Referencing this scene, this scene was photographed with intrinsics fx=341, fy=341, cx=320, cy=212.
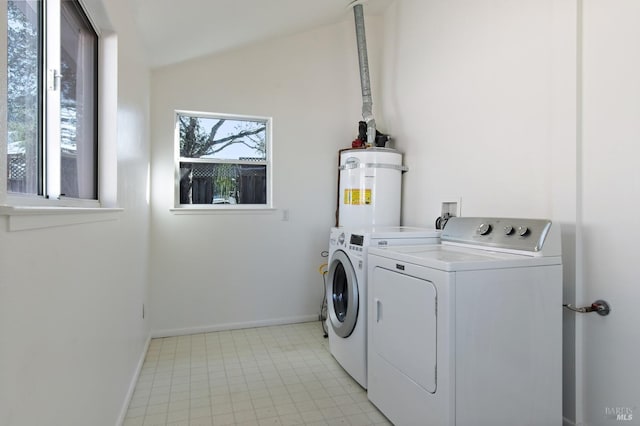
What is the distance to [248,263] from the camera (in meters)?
3.35

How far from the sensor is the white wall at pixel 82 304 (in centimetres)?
77

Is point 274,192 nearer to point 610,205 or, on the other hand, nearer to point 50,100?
point 50,100

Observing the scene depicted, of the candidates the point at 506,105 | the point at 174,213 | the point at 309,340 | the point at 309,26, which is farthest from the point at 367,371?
the point at 309,26

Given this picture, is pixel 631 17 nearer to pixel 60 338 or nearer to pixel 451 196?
pixel 451 196

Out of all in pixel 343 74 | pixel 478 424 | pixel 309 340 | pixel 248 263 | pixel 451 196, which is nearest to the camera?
pixel 478 424

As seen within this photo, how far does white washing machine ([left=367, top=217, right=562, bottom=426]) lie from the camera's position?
1.48 m

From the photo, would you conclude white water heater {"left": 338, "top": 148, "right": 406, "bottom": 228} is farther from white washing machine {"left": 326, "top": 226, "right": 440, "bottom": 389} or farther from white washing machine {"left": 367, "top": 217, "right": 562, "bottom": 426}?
white washing machine {"left": 367, "top": 217, "right": 562, "bottom": 426}

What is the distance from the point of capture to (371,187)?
3000 millimetres

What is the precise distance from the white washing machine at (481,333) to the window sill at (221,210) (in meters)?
1.81

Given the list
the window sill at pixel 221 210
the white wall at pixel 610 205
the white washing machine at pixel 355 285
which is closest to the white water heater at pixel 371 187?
the white washing machine at pixel 355 285

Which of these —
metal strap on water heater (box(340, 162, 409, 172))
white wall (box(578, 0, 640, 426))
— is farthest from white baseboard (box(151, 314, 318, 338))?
white wall (box(578, 0, 640, 426))

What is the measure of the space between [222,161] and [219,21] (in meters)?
1.24

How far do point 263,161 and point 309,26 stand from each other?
1.40 m

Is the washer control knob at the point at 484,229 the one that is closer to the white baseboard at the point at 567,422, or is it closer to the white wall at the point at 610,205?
the white wall at the point at 610,205
